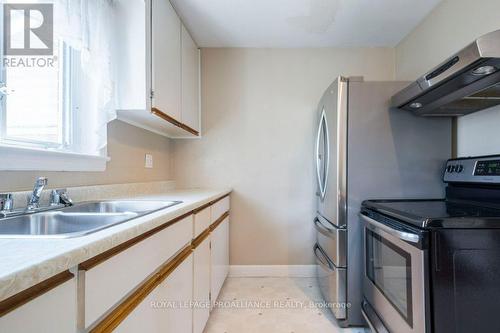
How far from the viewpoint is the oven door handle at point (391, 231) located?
113cm

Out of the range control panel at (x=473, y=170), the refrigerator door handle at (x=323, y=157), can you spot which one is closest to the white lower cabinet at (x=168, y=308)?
the refrigerator door handle at (x=323, y=157)

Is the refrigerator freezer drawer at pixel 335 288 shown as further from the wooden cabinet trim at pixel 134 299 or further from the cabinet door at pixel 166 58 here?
the cabinet door at pixel 166 58

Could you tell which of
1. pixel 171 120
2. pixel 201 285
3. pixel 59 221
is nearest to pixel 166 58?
pixel 171 120

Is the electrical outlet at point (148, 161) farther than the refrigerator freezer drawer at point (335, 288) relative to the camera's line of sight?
Yes

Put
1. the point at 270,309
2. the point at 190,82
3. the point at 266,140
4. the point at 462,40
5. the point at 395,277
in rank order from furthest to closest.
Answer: the point at 266,140 < the point at 190,82 < the point at 270,309 < the point at 462,40 < the point at 395,277

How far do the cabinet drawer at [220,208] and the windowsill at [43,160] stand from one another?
2.49 feet

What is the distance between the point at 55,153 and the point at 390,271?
1.68 m

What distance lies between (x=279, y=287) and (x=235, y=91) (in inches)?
72.5

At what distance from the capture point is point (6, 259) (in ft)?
1.69

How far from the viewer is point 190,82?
2.36 metres

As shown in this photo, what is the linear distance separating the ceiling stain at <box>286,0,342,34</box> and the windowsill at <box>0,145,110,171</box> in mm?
1746

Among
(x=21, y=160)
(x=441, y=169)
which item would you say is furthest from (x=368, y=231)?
(x=21, y=160)

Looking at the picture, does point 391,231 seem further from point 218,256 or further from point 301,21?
point 301,21

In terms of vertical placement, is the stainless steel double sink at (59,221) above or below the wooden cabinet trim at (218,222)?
above
